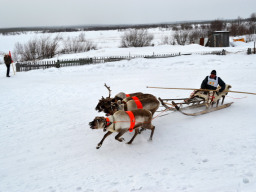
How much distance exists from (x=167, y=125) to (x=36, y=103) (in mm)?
5772

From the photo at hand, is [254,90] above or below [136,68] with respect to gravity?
below

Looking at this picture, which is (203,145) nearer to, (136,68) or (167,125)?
(167,125)

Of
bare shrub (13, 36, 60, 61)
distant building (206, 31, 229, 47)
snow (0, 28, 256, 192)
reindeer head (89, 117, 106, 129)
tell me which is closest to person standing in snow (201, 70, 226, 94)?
snow (0, 28, 256, 192)

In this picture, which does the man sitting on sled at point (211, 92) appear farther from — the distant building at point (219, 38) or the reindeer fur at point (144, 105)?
the distant building at point (219, 38)

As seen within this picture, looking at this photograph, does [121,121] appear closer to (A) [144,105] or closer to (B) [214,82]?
(A) [144,105]

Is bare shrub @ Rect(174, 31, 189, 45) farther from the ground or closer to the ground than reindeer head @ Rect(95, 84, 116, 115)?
farther from the ground

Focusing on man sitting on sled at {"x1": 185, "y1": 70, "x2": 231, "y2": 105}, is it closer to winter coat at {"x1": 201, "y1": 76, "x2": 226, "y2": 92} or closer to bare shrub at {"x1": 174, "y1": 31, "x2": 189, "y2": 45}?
winter coat at {"x1": 201, "y1": 76, "x2": 226, "y2": 92}

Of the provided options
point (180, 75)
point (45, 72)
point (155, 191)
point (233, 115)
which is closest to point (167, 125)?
point (233, 115)

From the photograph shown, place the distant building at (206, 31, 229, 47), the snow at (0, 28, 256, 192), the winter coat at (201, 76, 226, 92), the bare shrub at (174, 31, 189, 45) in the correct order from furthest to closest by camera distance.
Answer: the bare shrub at (174, 31, 189, 45)
the distant building at (206, 31, 229, 47)
the winter coat at (201, 76, 226, 92)
the snow at (0, 28, 256, 192)

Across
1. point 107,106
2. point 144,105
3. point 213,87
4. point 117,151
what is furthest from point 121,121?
point 213,87

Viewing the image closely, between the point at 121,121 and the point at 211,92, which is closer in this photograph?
the point at 121,121

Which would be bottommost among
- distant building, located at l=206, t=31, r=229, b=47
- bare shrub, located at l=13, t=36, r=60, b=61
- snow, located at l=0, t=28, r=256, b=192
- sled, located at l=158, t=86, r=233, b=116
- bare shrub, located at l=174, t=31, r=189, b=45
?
snow, located at l=0, t=28, r=256, b=192

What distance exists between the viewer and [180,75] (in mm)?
14812

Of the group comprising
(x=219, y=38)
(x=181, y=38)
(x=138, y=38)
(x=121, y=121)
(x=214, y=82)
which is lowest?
(x=121, y=121)
